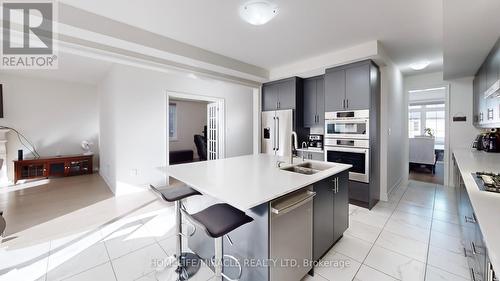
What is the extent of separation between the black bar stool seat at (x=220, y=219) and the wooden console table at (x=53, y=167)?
5624 millimetres

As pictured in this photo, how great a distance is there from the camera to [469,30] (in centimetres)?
196

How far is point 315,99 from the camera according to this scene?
4.11 metres

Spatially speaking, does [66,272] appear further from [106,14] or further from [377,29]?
[377,29]

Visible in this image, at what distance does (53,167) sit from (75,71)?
2.42 meters

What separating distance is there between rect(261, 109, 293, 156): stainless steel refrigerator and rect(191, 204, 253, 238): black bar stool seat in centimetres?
283

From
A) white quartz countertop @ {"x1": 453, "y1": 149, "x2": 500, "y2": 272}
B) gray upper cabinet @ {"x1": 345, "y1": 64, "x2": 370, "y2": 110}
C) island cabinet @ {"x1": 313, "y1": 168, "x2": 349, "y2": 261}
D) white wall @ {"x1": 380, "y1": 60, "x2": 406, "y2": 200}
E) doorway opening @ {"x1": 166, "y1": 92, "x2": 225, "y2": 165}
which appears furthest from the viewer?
doorway opening @ {"x1": 166, "y1": 92, "x2": 225, "y2": 165}

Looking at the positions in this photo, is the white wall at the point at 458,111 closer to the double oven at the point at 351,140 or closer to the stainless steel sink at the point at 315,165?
the double oven at the point at 351,140

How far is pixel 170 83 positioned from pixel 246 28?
100 inches

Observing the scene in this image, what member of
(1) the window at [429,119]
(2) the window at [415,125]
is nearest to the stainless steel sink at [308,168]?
(1) the window at [429,119]

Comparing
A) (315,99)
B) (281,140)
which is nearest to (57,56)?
(281,140)

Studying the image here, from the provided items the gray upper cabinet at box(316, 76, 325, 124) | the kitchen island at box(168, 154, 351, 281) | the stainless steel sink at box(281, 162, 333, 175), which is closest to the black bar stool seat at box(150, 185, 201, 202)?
the kitchen island at box(168, 154, 351, 281)

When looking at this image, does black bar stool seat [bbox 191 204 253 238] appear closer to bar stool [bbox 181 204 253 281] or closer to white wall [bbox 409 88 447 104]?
→ bar stool [bbox 181 204 253 281]

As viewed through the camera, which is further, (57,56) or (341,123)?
(57,56)

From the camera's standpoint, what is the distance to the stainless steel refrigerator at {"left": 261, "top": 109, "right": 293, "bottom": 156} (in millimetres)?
4152
